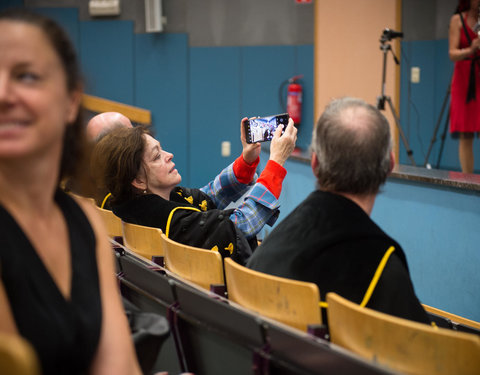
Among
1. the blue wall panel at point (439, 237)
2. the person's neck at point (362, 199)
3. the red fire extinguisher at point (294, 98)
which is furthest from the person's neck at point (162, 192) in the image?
the red fire extinguisher at point (294, 98)

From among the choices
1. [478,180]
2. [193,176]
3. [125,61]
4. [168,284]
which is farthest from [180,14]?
[168,284]

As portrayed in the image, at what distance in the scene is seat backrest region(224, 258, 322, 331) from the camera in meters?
1.44

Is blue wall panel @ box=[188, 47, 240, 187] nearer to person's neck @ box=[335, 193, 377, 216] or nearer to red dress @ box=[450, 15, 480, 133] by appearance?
red dress @ box=[450, 15, 480, 133]

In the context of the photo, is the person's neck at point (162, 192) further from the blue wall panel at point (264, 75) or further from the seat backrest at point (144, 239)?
the blue wall panel at point (264, 75)

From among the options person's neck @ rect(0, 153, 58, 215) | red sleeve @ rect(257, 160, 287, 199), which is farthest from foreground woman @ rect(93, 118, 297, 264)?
person's neck @ rect(0, 153, 58, 215)

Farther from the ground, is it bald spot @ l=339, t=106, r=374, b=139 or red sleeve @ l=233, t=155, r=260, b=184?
bald spot @ l=339, t=106, r=374, b=139

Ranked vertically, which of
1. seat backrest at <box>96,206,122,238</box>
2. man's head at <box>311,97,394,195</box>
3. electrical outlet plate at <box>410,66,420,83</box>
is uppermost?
electrical outlet plate at <box>410,66,420,83</box>

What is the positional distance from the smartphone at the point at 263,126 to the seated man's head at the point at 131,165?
0.35 m

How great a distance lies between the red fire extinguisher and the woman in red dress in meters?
3.43

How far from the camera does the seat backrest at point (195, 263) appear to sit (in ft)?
6.13

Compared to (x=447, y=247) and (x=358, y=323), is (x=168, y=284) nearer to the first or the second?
(x=358, y=323)

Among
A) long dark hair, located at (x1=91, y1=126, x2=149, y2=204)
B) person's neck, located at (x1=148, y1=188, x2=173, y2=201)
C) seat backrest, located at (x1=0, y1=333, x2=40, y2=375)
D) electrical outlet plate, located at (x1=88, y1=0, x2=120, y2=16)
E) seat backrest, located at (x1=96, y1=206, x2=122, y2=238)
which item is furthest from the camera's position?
electrical outlet plate, located at (x1=88, y1=0, x2=120, y2=16)

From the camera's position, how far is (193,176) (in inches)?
326

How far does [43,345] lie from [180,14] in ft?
24.2
